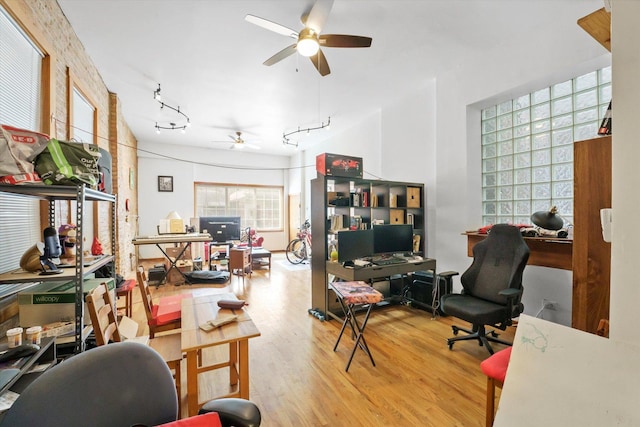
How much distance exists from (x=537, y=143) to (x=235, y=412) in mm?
3867

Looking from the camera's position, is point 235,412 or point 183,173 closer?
point 235,412

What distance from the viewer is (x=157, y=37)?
3031 millimetres

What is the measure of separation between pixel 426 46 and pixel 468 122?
112 centimetres

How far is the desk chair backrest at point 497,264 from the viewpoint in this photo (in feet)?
8.27

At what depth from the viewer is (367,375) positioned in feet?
7.35

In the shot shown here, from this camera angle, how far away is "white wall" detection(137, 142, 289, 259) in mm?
7410

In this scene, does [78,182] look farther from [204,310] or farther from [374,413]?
[374,413]

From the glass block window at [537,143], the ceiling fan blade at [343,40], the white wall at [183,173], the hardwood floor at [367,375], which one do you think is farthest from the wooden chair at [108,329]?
the white wall at [183,173]

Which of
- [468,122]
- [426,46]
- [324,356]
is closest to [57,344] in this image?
[324,356]

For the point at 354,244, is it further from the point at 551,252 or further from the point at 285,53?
the point at 285,53

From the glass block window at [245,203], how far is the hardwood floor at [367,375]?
5.08m

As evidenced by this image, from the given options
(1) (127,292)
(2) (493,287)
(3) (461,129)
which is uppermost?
(3) (461,129)

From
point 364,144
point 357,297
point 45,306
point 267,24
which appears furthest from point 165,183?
point 357,297

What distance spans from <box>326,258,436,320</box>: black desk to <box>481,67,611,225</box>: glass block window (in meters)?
1.09
